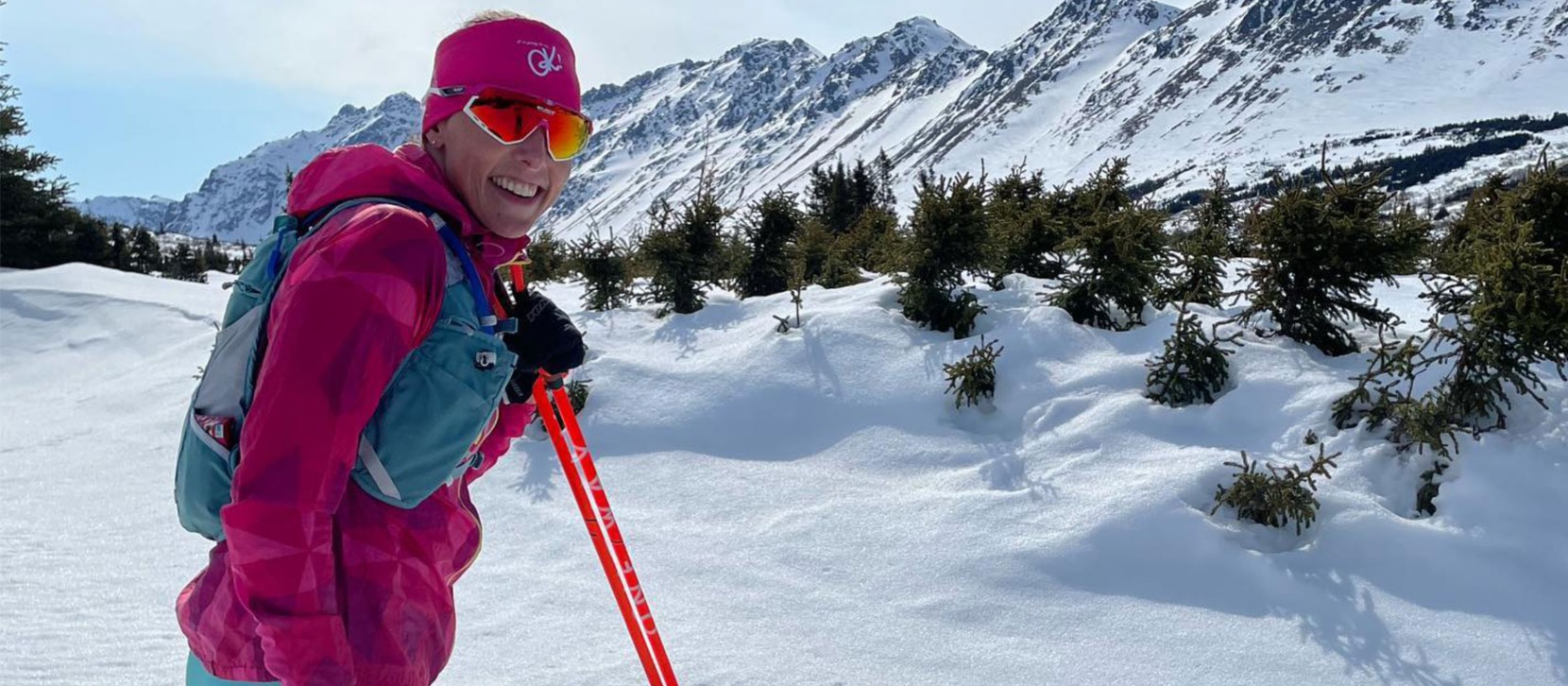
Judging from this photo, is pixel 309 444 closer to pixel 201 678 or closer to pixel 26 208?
pixel 201 678

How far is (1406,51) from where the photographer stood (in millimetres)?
170125

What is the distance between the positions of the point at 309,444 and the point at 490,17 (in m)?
1.01

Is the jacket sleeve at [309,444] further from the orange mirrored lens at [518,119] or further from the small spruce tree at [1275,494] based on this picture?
the small spruce tree at [1275,494]

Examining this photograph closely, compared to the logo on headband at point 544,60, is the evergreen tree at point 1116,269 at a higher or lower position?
lower

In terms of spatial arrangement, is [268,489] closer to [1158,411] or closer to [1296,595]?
[1296,595]

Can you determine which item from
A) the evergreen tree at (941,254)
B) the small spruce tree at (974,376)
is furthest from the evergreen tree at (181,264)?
the small spruce tree at (974,376)

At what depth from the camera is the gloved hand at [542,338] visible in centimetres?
191

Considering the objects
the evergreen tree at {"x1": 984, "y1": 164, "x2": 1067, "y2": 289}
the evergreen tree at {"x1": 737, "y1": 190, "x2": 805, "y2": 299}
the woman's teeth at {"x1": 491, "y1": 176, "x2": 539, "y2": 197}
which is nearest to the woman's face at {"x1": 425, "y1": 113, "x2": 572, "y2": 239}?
the woman's teeth at {"x1": 491, "y1": 176, "x2": 539, "y2": 197}

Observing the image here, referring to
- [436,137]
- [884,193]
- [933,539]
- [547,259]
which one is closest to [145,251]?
[547,259]

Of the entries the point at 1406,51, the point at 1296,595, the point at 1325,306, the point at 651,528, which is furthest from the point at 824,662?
the point at 1406,51

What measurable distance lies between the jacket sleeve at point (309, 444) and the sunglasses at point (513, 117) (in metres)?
0.45

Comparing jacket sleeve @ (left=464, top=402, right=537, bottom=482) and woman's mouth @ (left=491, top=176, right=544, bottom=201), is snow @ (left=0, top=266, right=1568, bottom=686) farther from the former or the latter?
woman's mouth @ (left=491, top=176, right=544, bottom=201)

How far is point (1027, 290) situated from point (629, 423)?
362 cm

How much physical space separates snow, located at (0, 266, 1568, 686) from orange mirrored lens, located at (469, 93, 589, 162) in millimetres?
2534
